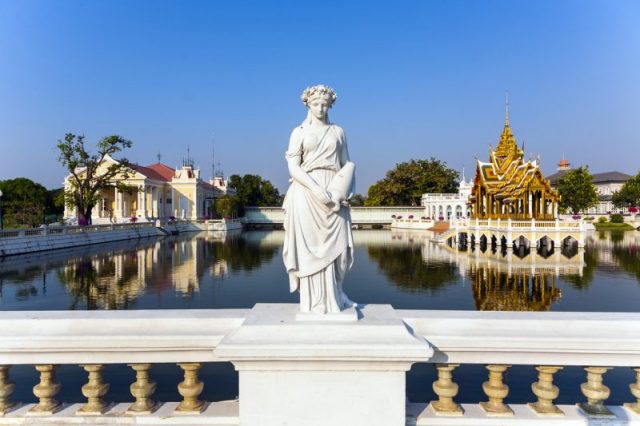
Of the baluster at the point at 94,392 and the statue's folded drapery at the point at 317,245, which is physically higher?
the statue's folded drapery at the point at 317,245

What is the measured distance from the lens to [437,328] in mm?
3133

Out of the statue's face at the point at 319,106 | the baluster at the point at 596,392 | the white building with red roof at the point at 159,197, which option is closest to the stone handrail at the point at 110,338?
the statue's face at the point at 319,106

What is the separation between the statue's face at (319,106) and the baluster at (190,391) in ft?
7.17

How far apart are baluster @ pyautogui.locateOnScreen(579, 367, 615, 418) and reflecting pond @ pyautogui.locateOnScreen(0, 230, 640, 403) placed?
3918 mm

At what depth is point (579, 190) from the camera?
6284cm

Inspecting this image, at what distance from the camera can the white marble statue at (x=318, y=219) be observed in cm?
323

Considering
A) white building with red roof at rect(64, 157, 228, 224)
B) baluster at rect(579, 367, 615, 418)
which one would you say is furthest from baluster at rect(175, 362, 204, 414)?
white building with red roof at rect(64, 157, 228, 224)

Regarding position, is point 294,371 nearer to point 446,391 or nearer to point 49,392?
point 446,391

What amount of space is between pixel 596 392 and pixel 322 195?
2441mm

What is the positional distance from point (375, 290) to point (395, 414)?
509 inches

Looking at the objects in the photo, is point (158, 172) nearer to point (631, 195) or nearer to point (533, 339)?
point (533, 339)

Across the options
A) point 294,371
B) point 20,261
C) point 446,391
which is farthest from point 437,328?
point 20,261

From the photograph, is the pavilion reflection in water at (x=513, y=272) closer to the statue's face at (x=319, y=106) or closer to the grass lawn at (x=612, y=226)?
the statue's face at (x=319, y=106)

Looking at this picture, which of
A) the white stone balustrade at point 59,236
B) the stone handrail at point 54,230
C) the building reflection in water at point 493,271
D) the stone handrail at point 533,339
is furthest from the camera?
the stone handrail at point 54,230
